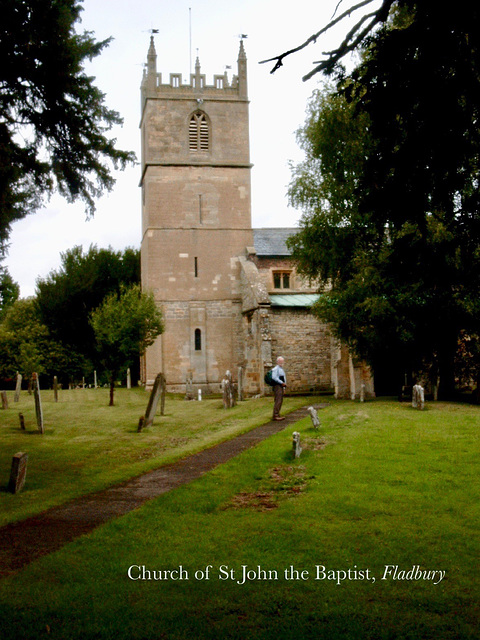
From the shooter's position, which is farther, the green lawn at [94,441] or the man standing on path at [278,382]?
the man standing on path at [278,382]

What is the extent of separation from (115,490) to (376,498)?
11.4ft

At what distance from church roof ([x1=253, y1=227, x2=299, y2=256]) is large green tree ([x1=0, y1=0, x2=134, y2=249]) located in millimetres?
24418

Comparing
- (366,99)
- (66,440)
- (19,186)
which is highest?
(19,186)

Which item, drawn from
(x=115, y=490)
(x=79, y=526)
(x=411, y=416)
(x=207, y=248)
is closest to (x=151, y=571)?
(x=79, y=526)

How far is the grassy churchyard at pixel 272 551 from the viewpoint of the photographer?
4.63 meters

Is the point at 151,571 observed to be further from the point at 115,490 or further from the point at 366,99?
the point at 366,99

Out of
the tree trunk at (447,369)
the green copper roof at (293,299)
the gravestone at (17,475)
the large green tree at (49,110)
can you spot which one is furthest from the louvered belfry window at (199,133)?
the gravestone at (17,475)

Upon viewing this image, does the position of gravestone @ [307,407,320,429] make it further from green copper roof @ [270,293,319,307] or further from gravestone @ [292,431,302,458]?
green copper roof @ [270,293,319,307]

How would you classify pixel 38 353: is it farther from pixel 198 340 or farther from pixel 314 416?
pixel 314 416

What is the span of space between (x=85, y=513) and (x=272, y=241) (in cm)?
3032

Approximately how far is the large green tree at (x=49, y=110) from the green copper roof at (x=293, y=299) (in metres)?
20.7

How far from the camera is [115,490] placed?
28.9 feet

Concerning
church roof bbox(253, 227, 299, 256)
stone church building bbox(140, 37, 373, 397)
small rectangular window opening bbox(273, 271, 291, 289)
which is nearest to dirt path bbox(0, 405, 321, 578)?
stone church building bbox(140, 37, 373, 397)

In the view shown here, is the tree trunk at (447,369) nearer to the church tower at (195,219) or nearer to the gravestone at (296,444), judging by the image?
the gravestone at (296,444)
